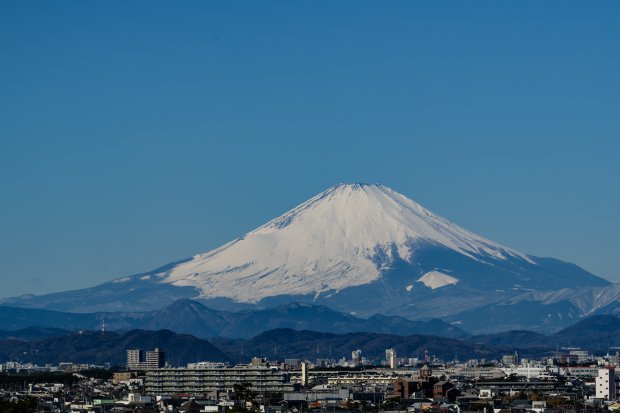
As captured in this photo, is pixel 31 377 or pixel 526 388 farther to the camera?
pixel 31 377

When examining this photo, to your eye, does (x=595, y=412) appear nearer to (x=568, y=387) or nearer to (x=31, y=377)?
(x=568, y=387)

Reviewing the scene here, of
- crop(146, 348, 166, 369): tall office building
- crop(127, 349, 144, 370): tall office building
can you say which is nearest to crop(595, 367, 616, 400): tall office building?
crop(146, 348, 166, 369): tall office building

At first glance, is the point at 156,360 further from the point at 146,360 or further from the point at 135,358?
the point at 135,358

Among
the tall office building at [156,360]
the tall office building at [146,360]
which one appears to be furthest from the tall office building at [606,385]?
the tall office building at [156,360]

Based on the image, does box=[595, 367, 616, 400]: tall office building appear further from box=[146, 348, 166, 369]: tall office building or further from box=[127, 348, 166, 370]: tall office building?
box=[146, 348, 166, 369]: tall office building

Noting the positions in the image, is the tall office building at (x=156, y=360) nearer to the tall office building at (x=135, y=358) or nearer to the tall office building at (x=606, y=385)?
the tall office building at (x=135, y=358)

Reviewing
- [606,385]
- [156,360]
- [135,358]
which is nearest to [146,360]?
[135,358]

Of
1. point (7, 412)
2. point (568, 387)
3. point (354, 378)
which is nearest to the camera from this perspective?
point (7, 412)

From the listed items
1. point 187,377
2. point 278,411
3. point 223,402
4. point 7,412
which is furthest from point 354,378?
point 7,412

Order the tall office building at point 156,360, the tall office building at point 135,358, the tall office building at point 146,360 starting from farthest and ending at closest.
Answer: the tall office building at point 135,358, the tall office building at point 156,360, the tall office building at point 146,360

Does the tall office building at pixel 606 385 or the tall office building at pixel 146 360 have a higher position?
the tall office building at pixel 146 360

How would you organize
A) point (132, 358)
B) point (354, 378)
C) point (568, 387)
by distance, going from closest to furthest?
point (568, 387) → point (354, 378) → point (132, 358)
